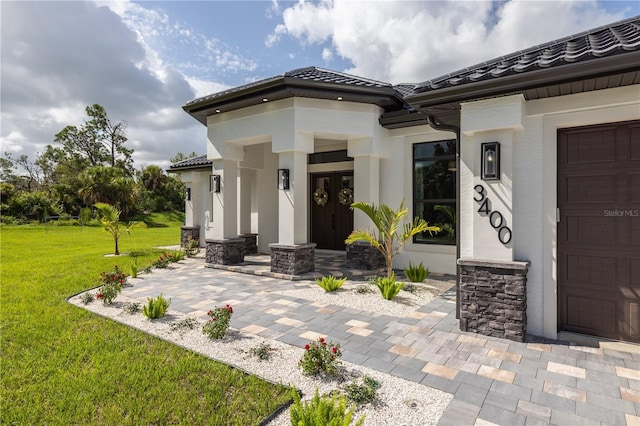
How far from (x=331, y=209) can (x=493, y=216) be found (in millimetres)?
7623

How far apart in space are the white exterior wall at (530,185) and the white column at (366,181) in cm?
428

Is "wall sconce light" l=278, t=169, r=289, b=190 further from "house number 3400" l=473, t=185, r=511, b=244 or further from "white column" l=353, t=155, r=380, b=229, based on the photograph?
"house number 3400" l=473, t=185, r=511, b=244

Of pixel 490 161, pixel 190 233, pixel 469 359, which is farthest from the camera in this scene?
pixel 190 233

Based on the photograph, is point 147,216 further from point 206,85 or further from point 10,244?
point 206,85

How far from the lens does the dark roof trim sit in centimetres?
335

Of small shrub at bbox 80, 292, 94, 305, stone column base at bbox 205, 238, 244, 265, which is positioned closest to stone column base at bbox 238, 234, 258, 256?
stone column base at bbox 205, 238, 244, 265

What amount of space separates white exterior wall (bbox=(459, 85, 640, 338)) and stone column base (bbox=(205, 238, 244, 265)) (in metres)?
7.21

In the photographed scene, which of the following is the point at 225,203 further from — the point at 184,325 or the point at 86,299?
the point at 184,325

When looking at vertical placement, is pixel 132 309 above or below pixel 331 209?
below

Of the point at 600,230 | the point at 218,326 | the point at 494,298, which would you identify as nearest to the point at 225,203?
the point at 218,326

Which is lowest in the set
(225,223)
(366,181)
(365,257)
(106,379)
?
(106,379)

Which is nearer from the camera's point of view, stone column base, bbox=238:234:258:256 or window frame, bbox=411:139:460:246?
window frame, bbox=411:139:460:246

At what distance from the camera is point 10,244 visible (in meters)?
15.6

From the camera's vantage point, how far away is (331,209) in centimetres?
1185
